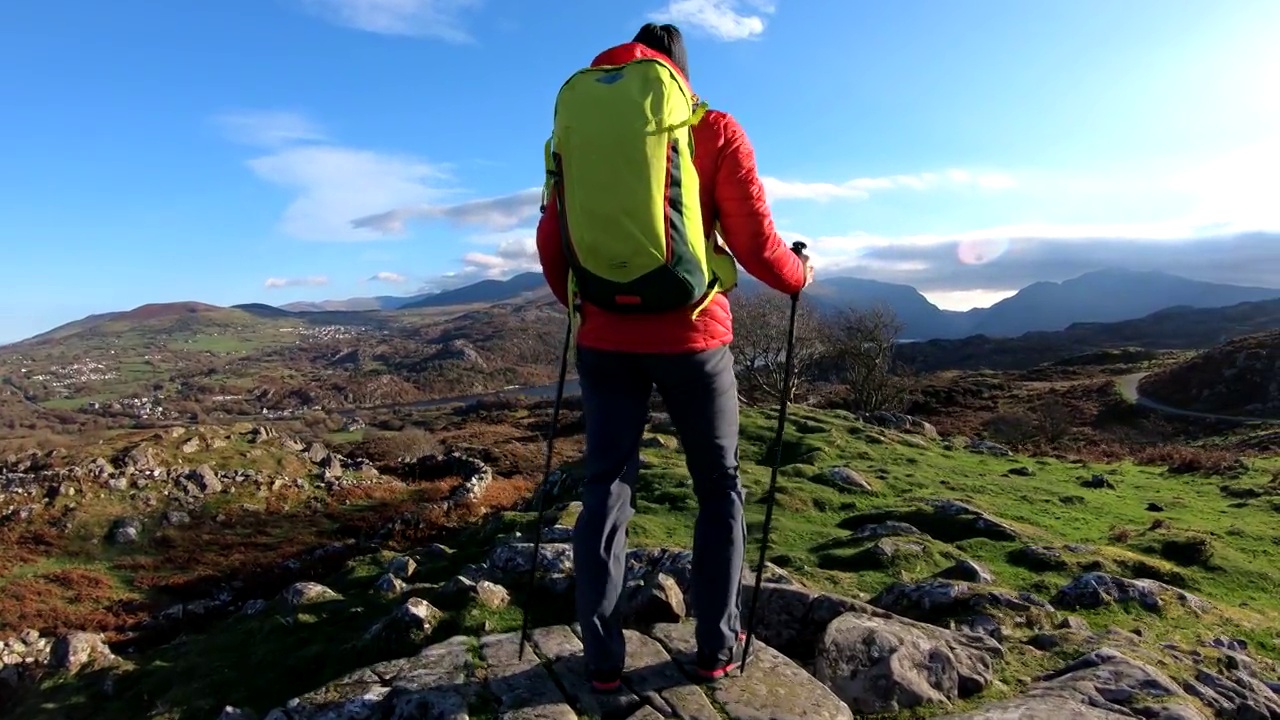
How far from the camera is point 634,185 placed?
3270 mm

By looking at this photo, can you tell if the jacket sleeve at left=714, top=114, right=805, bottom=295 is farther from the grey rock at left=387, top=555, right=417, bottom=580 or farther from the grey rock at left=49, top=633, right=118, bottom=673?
the grey rock at left=49, top=633, right=118, bottom=673

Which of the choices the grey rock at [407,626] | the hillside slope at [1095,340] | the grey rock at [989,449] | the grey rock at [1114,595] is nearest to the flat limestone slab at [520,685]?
the grey rock at [407,626]

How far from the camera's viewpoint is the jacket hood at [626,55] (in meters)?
3.50

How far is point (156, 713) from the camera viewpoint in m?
6.32

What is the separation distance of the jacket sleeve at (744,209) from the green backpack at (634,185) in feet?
0.54

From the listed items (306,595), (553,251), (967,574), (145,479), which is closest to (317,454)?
(145,479)

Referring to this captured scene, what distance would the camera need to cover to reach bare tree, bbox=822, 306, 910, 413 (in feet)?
144

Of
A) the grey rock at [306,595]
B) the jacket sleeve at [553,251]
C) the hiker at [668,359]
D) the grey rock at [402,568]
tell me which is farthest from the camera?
the grey rock at [402,568]

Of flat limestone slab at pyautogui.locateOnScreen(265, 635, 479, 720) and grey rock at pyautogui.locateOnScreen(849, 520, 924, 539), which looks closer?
flat limestone slab at pyautogui.locateOnScreen(265, 635, 479, 720)

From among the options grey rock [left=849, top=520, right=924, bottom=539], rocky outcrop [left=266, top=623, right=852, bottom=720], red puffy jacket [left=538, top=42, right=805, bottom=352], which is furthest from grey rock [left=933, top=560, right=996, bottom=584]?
red puffy jacket [left=538, top=42, right=805, bottom=352]

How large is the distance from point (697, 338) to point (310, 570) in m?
13.1

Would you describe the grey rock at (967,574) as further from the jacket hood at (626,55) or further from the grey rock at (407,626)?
the jacket hood at (626,55)

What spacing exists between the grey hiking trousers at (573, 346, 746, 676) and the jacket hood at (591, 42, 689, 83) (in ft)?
4.73

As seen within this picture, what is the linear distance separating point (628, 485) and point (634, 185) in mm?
1634
